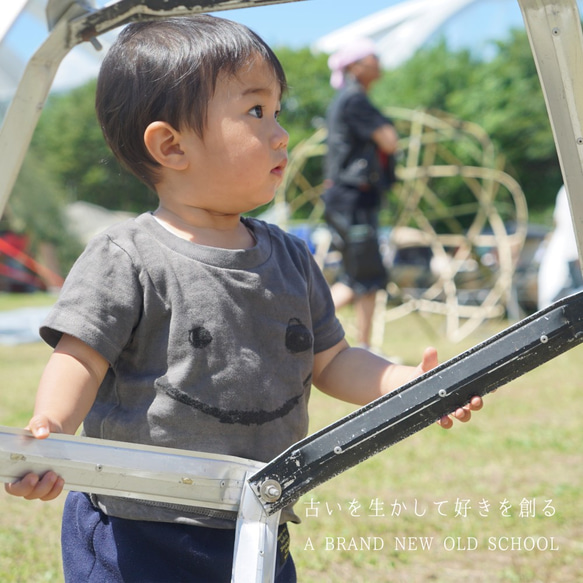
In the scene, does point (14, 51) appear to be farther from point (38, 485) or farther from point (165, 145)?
point (38, 485)

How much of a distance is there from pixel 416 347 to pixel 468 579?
4.10 meters

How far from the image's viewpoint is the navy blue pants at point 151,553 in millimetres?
1177

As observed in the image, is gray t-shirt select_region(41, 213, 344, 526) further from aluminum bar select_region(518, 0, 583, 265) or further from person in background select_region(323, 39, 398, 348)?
person in background select_region(323, 39, 398, 348)

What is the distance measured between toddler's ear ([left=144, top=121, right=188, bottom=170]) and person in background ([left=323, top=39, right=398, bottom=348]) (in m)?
3.56

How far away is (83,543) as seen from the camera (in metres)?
1.23

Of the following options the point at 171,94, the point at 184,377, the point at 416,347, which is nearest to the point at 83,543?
the point at 184,377

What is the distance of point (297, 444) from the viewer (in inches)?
39.5

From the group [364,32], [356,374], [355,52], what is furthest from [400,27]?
[356,374]

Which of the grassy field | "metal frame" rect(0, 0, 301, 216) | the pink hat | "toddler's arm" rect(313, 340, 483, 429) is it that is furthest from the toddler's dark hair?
the pink hat

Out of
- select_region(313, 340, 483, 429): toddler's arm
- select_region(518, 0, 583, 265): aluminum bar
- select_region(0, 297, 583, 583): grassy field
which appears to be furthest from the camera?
select_region(0, 297, 583, 583): grassy field

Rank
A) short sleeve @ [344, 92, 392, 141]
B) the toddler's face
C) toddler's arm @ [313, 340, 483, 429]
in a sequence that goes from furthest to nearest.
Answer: short sleeve @ [344, 92, 392, 141] → toddler's arm @ [313, 340, 483, 429] → the toddler's face

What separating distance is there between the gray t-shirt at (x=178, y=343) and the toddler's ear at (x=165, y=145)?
3.8 inches

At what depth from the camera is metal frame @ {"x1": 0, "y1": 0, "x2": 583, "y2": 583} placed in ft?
2.94

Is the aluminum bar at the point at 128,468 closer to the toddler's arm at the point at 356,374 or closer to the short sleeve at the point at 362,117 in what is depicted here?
the toddler's arm at the point at 356,374
